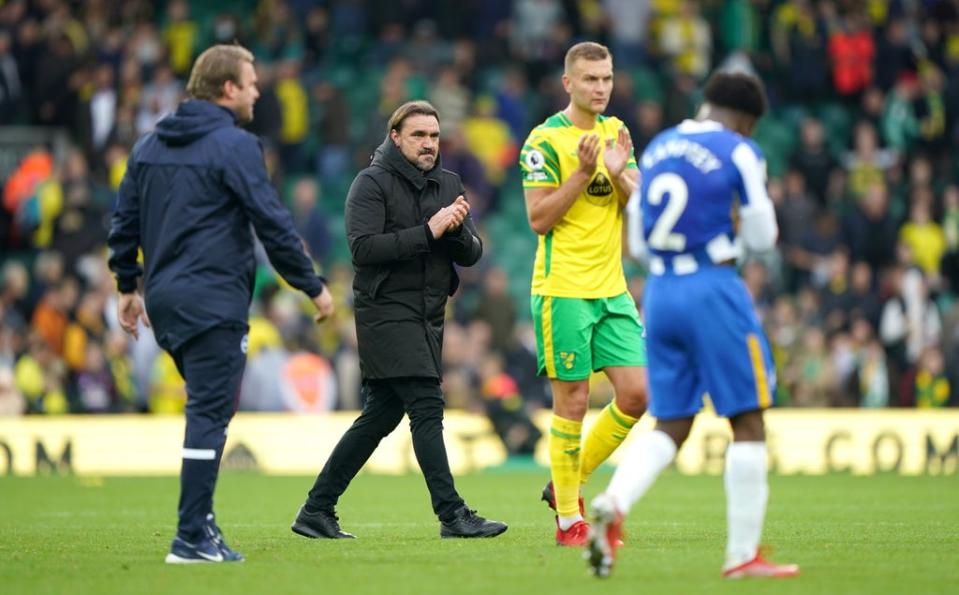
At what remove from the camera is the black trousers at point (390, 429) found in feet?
33.6

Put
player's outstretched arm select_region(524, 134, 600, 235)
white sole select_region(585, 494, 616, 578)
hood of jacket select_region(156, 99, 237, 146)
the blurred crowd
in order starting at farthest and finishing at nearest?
1. the blurred crowd
2. player's outstretched arm select_region(524, 134, 600, 235)
3. hood of jacket select_region(156, 99, 237, 146)
4. white sole select_region(585, 494, 616, 578)

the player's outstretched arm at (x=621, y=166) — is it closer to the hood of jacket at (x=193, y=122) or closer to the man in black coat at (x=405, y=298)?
the man in black coat at (x=405, y=298)

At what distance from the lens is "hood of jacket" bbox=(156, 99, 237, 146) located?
8.90 meters

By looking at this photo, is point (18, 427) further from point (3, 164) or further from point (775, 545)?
point (775, 545)

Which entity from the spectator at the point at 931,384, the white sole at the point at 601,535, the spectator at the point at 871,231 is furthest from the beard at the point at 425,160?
the spectator at the point at 871,231

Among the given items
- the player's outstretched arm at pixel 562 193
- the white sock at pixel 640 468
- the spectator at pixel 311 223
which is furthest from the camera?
the spectator at pixel 311 223

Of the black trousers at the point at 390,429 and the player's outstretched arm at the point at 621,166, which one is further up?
the player's outstretched arm at the point at 621,166

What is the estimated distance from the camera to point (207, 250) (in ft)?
28.9

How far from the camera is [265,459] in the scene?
2028 cm

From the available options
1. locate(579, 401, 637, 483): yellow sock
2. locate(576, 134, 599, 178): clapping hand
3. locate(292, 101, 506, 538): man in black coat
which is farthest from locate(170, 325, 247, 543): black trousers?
locate(579, 401, 637, 483): yellow sock

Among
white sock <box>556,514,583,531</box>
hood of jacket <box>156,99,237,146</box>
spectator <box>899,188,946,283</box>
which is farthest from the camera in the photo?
spectator <box>899,188,946,283</box>

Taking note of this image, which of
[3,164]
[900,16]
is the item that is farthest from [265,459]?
[900,16]

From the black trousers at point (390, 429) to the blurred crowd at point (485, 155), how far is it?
10.0m

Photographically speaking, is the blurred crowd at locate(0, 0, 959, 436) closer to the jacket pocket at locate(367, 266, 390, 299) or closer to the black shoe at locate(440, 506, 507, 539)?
the black shoe at locate(440, 506, 507, 539)
